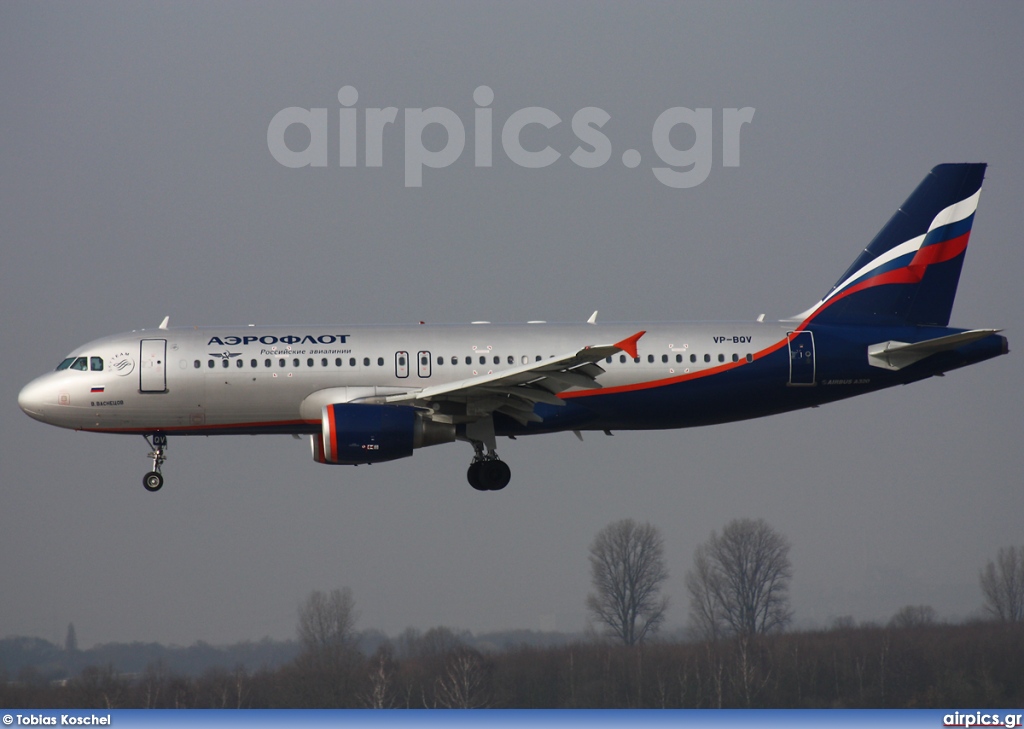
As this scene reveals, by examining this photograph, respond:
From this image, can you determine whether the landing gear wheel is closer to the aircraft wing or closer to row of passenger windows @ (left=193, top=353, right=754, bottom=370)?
the aircraft wing

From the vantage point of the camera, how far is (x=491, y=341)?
33.2 meters

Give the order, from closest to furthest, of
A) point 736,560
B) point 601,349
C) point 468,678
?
point 601,349 < point 468,678 < point 736,560

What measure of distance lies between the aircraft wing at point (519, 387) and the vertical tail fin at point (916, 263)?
7.25 meters

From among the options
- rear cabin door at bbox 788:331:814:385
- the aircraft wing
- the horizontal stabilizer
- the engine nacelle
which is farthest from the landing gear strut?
the horizontal stabilizer

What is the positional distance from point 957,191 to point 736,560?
1523cm

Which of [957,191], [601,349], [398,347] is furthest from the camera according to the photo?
[957,191]

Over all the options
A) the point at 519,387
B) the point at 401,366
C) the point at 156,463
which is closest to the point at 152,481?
the point at 156,463

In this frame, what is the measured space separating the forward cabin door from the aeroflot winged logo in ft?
4.03

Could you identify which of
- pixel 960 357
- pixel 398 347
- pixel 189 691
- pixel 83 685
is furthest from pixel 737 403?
pixel 83 685

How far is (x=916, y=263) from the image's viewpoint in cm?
3556

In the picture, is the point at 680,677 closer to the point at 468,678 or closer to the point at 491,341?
the point at 468,678

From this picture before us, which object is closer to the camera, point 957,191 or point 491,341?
point 491,341

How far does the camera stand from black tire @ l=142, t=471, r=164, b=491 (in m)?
34.1

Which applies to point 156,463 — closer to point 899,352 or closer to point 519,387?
point 519,387
